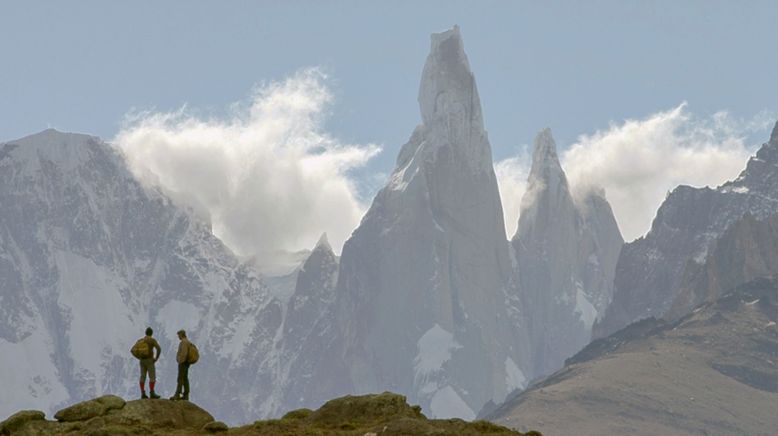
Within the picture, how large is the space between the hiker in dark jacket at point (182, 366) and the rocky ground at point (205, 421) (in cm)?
133

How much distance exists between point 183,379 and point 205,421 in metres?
3.80

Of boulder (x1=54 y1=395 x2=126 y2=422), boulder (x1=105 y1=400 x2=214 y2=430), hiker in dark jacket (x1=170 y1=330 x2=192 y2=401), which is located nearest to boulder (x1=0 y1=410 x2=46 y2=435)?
boulder (x1=54 y1=395 x2=126 y2=422)

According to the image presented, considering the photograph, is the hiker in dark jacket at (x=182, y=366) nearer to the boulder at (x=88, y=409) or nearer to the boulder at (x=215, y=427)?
the boulder at (x=88, y=409)

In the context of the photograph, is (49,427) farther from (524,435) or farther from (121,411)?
(524,435)

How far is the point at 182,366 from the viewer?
6256cm

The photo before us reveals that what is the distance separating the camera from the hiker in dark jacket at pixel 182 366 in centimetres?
6191

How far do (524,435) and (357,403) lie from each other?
5968mm

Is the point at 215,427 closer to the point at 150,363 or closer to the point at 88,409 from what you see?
the point at 88,409

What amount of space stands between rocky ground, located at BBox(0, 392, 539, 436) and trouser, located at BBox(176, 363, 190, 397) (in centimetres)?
126

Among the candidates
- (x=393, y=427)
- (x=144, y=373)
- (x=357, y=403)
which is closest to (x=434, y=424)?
(x=393, y=427)

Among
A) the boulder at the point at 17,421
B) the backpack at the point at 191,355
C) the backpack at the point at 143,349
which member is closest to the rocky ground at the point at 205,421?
the boulder at the point at 17,421

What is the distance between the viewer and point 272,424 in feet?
187

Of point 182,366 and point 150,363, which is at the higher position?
point 150,363

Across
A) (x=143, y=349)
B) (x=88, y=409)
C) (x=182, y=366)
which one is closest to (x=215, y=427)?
(x=88, y=409)
